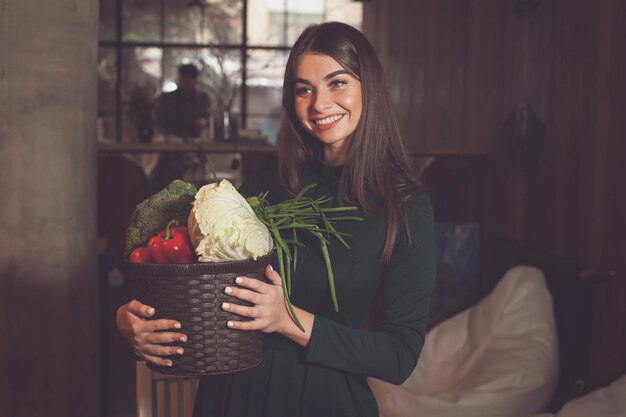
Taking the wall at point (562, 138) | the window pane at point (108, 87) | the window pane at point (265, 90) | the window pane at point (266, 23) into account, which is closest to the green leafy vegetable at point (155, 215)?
the wall at point (562, 138)

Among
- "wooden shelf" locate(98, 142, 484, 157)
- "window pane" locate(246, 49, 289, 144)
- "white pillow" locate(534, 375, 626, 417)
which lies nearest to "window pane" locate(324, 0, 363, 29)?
"window pane" locate(246, 49, 289, 144)

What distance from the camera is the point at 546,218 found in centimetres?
382

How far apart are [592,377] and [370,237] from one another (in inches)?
80.8

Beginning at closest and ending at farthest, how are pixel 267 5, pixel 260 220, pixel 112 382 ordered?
pixel 260 220, pixel 112 382, pixel 267 5

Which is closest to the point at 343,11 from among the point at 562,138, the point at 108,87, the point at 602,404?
the point at 108,87

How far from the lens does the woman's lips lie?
151 cm

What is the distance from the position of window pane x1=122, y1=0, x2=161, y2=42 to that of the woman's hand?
715cm

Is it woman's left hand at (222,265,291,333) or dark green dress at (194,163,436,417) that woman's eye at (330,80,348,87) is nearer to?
dark green dress at (194,163,436,417)

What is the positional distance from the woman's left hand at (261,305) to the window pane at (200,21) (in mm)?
6991

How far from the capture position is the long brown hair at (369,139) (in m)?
1.48

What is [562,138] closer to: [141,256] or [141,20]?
[141,256]

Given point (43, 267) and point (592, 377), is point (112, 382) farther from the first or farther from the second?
point (592, 377)

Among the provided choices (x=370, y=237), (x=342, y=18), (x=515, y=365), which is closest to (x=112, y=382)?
(x=515, y=365)

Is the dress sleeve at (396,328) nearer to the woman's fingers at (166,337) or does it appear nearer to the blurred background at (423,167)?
the woman's fingers at (166,337)
